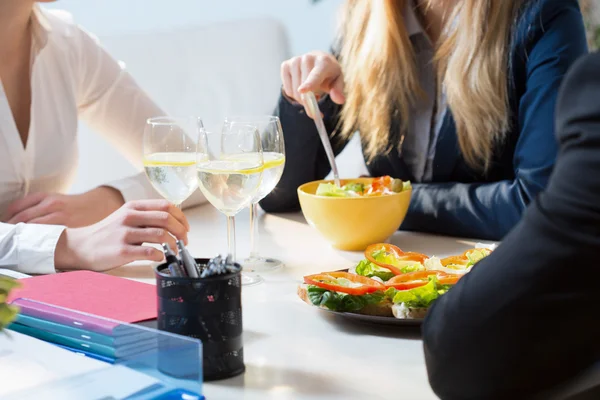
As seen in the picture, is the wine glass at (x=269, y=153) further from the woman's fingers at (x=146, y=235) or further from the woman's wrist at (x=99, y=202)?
the woman's wrist at (x=99, y=202)

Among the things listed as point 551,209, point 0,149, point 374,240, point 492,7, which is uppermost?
point 492,7

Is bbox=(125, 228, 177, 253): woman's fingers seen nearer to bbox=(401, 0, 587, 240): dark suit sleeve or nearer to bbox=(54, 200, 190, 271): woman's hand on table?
bbox=(54, 200, 190, 271): woman's hand on table

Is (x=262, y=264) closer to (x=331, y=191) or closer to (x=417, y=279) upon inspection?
(x=331, y=191)

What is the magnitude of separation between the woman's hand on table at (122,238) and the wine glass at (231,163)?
151 mm

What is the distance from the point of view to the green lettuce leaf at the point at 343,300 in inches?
35.9

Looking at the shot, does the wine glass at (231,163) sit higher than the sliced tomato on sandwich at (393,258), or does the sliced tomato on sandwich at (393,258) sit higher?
the wine glass at (231,163)

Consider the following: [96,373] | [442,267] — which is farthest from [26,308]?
[442,267]

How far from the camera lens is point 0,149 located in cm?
161

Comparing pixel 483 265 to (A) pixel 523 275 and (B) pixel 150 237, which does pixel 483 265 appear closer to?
(A) pixel 523 275

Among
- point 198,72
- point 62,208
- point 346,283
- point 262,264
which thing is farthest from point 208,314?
point 198,72

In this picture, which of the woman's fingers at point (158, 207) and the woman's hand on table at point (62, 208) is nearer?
the woman's fingers at point (158, 207)

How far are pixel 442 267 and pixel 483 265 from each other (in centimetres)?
38

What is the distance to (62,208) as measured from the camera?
1.48m

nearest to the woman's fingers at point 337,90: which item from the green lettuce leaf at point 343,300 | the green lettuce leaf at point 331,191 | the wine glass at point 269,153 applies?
the green lettuce leaf at point 331,191
